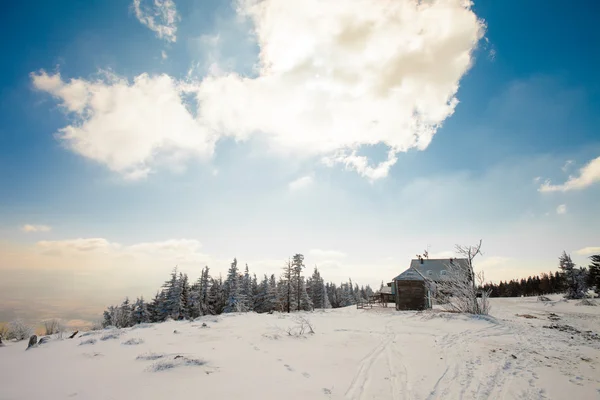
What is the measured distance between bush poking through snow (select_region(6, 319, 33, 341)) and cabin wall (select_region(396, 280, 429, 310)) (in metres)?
44.1

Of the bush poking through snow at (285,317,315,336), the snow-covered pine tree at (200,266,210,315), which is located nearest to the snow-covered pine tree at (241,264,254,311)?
the snow-covered pine tree at (200,266,210,315)

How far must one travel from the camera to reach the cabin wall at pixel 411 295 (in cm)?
3344

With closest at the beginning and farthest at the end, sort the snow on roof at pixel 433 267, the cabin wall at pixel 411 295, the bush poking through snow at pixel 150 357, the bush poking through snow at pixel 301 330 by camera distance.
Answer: the bush poking through snow at pixel 150 357, the bush poking through snow at pixel 301 330, the cabin wall at pixel 411 295, the snow on roof at pixel 433 267

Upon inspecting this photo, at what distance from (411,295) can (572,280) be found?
35873 mm

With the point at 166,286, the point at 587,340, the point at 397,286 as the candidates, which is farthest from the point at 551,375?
the point at 166,286

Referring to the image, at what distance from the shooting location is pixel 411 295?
111 ft

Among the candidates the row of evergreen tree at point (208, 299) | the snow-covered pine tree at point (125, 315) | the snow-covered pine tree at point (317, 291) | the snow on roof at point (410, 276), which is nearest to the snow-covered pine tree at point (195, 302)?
the row of evergreen tree at point (208, 299)

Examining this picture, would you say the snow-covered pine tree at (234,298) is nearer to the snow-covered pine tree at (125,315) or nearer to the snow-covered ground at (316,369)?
the snow-covered pine tree at (125,315)

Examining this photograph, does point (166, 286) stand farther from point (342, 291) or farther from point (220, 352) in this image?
point (342, 291)

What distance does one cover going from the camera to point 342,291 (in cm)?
8894

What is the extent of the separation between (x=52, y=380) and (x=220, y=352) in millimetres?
4670

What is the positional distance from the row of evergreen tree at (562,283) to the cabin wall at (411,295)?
775 centimetres

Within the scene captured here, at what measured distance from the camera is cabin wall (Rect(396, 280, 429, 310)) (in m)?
33.4

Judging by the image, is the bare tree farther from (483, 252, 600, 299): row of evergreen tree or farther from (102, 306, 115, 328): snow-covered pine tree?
(102, 306, 115, 328): snow-covered pine tree
